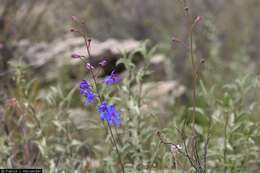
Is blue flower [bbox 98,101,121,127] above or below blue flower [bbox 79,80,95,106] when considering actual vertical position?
below

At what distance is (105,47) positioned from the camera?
6.47m

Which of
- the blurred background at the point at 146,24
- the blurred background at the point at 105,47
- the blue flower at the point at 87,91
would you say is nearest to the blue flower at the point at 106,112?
the blue flower at the point at 87,91

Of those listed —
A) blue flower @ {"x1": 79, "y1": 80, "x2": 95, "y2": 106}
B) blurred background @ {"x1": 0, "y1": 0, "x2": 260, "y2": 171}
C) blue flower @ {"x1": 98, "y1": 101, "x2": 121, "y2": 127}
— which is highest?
blurred background @ {"x1": 0, "y1": 0, "x2": 260, "y2": 171}

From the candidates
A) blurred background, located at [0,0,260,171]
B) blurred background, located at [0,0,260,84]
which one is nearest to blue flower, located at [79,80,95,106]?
blurred background, located at [0,0,260,171]

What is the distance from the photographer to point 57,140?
448cm

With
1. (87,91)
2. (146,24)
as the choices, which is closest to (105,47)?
(87,91)

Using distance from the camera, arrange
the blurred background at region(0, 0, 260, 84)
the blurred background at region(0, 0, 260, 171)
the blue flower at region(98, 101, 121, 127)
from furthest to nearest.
Result: the blurred background at region(0, 0, 260, 84), the blurred background at region(0, 0, 260, 171), the blue flower at region(98, 101, 121, 127)

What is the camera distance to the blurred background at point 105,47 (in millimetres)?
4820

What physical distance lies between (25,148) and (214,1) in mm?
6820

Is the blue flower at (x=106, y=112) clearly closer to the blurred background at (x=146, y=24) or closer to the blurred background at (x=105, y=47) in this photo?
the blurred background at (x=105, y=47)

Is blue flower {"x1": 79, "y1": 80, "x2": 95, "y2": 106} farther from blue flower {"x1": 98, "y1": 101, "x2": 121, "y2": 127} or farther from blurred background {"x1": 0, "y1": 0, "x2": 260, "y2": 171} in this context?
blurred background {"x1": 0, "y1": 0, "x2": 260, "y2": 171}

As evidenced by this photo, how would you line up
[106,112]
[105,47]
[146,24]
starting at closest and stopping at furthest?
[106,112], [105,47], [146,24]

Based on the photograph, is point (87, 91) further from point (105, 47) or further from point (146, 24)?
point (146, 24)

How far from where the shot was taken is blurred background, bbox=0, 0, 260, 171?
4820 mm
